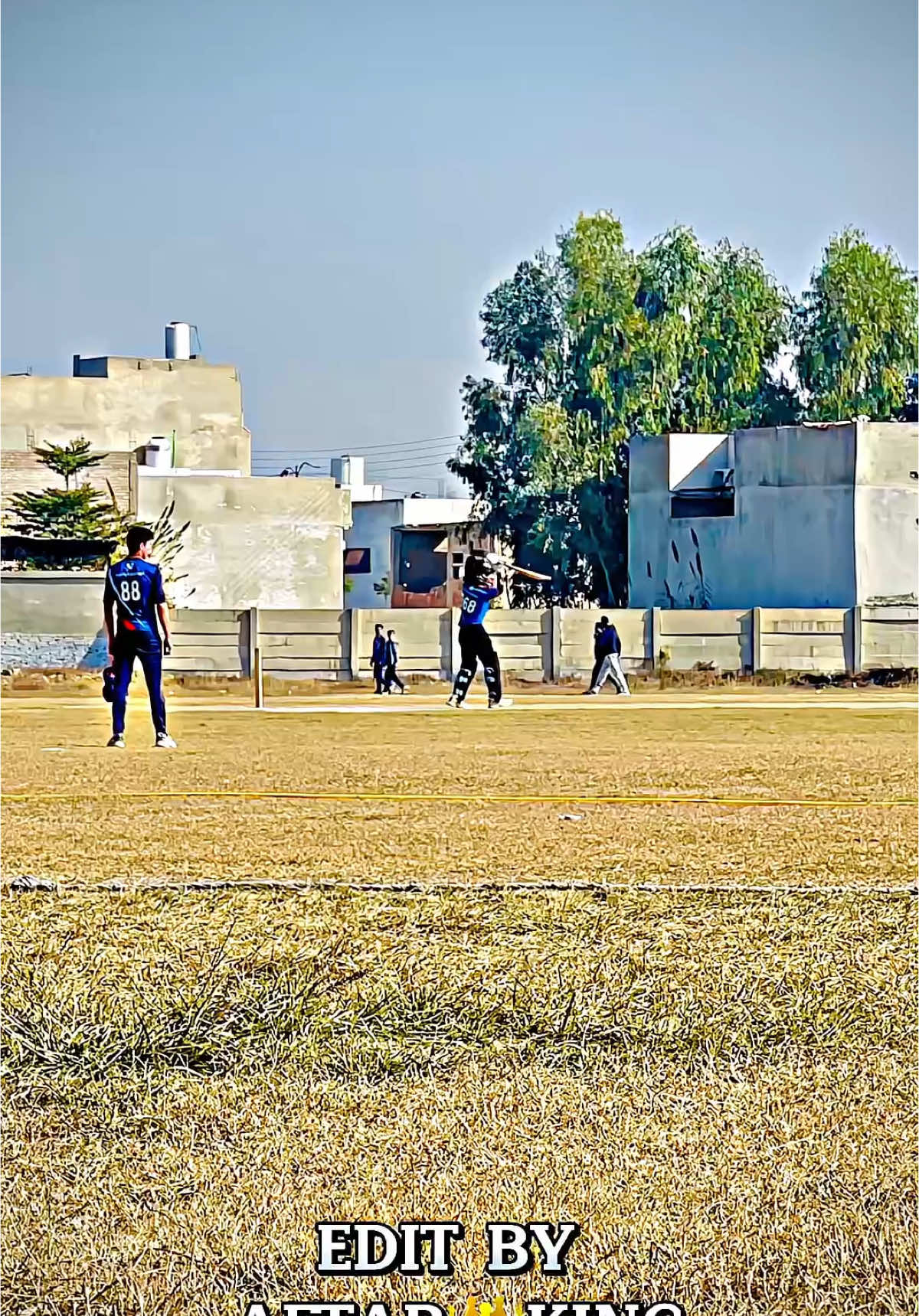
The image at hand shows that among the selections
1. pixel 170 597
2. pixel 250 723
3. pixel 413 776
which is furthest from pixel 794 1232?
pixel 170 597

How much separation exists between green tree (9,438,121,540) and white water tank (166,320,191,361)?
1831cm

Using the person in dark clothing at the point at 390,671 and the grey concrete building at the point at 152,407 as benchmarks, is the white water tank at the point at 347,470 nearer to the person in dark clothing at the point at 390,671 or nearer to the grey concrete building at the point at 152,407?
the grey concrete building at the point at 152,407

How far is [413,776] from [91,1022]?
860 centimetres

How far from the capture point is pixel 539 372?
62562 mm

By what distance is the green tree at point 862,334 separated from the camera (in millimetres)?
60062

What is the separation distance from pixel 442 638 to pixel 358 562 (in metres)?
37.3

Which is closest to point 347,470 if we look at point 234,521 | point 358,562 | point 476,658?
point 358,562

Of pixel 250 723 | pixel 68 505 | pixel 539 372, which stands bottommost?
pixel 250 723

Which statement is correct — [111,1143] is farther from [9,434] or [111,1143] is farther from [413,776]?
[9,434]

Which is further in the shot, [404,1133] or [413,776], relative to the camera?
[413,776]

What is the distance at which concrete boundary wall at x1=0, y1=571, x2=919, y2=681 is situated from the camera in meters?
39.0

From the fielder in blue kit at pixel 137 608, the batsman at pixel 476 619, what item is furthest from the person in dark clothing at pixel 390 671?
the fielder in blue kit at pixel 137 608

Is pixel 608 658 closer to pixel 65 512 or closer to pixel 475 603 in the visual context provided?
pixel 475 603

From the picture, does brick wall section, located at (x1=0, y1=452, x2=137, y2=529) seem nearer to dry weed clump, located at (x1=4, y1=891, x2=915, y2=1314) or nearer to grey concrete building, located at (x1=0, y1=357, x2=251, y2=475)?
grey concrete building, located at (x1=0, y1=357, x2=251, y2=475)
